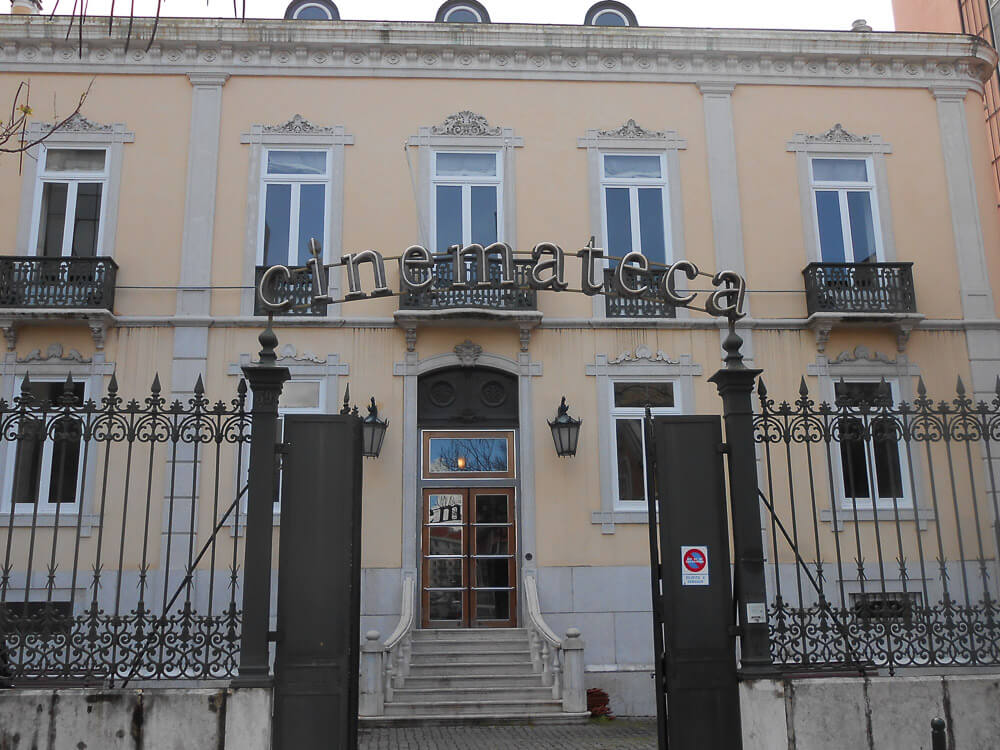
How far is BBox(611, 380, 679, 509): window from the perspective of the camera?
600 inches

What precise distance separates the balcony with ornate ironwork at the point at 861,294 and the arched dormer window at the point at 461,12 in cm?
794

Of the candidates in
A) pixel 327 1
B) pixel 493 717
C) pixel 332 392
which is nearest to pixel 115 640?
pixel 493 717

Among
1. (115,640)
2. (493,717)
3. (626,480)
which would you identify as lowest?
(493,717)

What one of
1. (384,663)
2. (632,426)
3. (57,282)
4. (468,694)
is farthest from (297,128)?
(468,694)

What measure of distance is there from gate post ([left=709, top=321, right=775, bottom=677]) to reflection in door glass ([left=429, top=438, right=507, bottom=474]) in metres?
7.78

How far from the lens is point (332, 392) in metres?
15.2

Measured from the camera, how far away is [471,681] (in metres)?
13.1

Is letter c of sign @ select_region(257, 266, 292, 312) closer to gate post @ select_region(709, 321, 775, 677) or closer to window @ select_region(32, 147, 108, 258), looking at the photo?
gate post @ select_region(709, 321, 775, 677)

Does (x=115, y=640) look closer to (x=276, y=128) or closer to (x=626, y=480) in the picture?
(x=626, y=480)

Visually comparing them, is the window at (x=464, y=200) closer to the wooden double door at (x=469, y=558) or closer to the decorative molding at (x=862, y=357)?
the wooden double door at (x=469, y=558)

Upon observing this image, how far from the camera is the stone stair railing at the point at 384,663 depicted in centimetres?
1241

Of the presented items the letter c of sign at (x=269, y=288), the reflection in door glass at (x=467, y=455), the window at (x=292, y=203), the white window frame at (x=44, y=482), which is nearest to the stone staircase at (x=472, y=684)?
the reflection in door glass at (x=467, y=455)

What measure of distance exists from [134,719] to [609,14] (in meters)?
15.5

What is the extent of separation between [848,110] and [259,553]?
14.3 m
